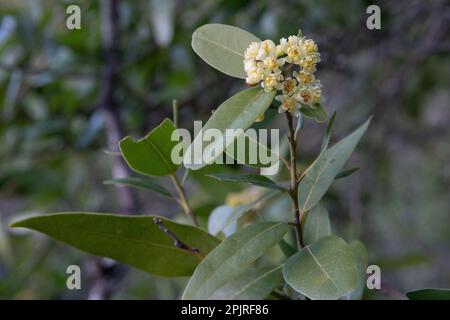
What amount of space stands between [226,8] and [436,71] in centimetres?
113

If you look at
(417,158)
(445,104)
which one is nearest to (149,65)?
(417,158)

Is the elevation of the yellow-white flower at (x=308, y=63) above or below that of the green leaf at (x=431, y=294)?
above

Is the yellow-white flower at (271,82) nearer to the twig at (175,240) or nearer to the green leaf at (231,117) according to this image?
the green leaf at (231,117)

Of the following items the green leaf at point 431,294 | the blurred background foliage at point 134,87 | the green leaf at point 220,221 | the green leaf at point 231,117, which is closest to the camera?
the green leaf at point 231,117

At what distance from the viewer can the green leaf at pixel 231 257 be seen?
0.66 meters

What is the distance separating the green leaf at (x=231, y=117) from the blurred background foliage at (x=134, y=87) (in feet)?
2.19

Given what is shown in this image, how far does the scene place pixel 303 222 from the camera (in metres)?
0.83

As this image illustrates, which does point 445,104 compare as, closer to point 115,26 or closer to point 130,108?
point 130,108

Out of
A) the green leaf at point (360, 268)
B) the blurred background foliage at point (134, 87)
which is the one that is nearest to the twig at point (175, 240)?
the green leaf at point (360, 268)

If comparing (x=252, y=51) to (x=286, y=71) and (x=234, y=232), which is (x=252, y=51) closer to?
(x=286, y=71)

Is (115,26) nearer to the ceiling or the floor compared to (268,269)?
nearer to the ceiling

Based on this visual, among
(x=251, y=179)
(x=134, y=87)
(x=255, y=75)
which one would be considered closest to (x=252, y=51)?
(x=255, y=75)

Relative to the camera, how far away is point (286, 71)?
0.66m

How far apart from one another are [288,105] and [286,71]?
45 millimetres
